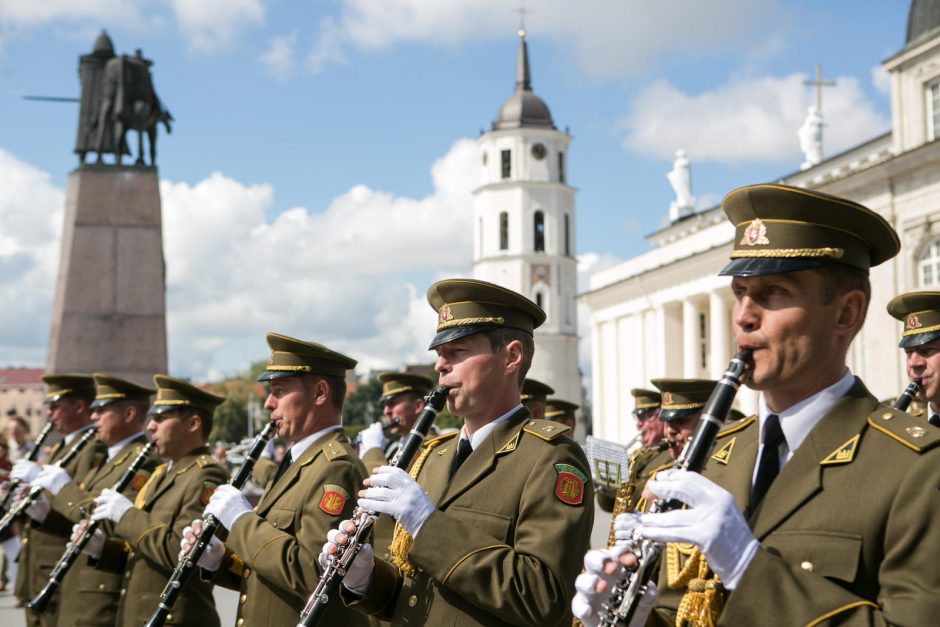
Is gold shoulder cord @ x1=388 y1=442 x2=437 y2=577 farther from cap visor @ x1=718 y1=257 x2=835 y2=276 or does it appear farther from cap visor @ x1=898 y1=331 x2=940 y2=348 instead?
cap visor @ x1=898 y1=331 x2=940 y2=348

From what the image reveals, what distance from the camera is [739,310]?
2.82m

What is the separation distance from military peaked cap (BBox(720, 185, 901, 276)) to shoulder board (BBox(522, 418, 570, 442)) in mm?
1395

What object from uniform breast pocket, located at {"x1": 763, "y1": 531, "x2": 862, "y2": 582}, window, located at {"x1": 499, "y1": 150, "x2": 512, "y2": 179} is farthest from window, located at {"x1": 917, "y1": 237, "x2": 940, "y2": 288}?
window, located at {"x1": 499, "y1": 150, "x2": 512, "y2": 179}

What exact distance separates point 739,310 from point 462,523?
141cm

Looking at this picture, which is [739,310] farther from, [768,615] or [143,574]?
[143,574]

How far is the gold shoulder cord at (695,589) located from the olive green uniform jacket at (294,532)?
2252mm

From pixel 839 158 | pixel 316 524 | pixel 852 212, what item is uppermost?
pixel 839 158

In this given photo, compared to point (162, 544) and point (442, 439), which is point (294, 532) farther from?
point (162, 544)

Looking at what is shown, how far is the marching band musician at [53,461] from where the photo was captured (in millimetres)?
7980

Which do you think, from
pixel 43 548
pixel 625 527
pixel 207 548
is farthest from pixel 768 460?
pixel 43 548

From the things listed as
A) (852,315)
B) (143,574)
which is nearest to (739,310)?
(852,315)

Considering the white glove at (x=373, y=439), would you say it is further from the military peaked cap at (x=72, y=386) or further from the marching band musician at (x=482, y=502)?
the marching band musician at (x=482, y=502)

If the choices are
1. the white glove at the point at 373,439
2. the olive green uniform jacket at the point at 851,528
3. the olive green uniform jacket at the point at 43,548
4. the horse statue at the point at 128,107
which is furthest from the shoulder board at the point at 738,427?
the horse statue at the point at 128,107

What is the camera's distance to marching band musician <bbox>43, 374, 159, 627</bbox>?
7.07 meters
